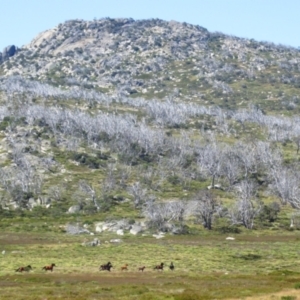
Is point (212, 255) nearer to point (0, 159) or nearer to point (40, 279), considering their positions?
point (40, 279)

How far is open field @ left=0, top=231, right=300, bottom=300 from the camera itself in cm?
3869

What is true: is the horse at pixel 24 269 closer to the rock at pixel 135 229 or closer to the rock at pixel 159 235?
the rock at pixel 159 235

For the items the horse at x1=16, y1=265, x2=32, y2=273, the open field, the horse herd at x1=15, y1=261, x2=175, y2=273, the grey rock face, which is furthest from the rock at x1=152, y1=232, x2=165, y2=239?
the horse at x1=16, y1=265, x2=32, y2=273

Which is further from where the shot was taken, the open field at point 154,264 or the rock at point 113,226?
the rock at point 113,226

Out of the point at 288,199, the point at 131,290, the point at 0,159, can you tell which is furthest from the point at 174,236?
the point at 0,159

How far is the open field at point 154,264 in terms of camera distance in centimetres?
3869

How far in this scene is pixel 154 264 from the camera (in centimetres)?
5941

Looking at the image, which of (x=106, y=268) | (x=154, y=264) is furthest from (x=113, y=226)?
(x=106, y=268)

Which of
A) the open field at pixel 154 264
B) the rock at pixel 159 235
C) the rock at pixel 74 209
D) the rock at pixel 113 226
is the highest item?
the open field at pixel 154 264

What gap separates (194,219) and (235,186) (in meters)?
28.0

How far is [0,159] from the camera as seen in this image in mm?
145875

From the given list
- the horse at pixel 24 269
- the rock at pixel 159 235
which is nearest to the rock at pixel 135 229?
the rock at pixel 159 235

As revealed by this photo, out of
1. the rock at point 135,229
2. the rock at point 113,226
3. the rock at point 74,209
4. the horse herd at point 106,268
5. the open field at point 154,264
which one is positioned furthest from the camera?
the rock at point 74,209

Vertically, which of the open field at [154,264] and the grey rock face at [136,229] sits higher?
the open field at [154,264]
